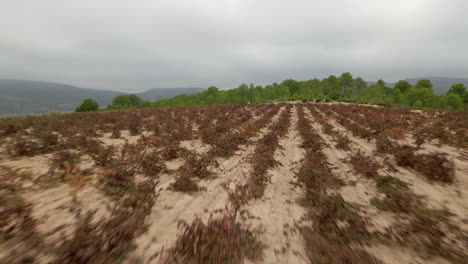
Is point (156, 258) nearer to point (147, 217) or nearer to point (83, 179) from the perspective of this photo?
point (147, 217)

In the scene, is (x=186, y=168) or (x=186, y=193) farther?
(x=186, y=168)

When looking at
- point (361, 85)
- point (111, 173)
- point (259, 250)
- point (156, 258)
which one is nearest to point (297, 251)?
point (259, 250)

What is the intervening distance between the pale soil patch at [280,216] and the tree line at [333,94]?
43694 millimetres

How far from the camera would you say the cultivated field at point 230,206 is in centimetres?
263

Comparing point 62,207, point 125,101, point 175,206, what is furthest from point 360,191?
point 125,101

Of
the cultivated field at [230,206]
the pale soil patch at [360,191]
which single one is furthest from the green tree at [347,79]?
the pale soil patch at [360,191]

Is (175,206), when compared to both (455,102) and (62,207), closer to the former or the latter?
(62,207)

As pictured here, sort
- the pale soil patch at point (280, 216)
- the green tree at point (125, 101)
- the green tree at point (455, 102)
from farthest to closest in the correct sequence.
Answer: the green tree at point (125, 101) → the green tree at point (455, 102) → the pale soil patch at point (280, 216)

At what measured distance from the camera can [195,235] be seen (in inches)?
116

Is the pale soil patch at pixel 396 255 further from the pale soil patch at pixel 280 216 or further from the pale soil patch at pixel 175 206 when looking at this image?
the pale soil patch at pixel 175 206

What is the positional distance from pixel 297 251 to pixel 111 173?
5093 mm

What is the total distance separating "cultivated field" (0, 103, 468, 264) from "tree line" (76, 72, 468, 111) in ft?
141

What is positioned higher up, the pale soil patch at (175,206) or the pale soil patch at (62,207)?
the pale soil patch at (62,207)

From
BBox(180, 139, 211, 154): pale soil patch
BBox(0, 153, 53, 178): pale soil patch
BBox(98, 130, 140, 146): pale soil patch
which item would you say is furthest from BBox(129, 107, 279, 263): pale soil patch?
BBox(98, 130, 140, 146): pale soil patch
